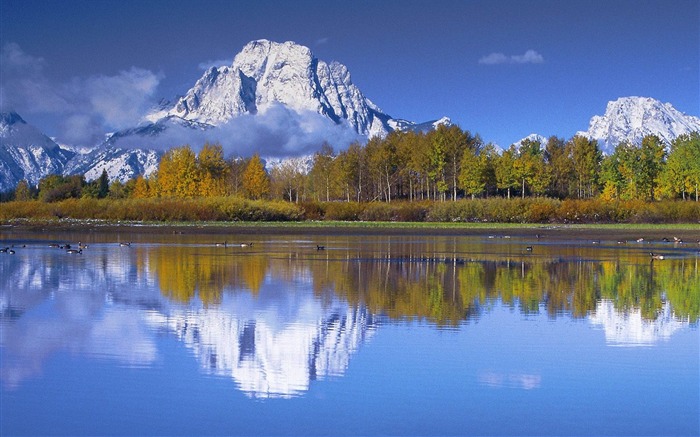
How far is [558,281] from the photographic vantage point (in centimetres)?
2680

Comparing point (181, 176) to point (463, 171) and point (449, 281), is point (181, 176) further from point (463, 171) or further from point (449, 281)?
point (449, 281)

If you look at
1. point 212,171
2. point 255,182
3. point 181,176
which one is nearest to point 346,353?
point 181,176

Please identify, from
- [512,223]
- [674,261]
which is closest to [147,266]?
[674,261]

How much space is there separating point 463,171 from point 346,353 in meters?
83.1

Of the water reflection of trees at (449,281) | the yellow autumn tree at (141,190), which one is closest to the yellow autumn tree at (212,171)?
the yellow autumn tree at (141,190)

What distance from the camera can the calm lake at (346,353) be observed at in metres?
10.6

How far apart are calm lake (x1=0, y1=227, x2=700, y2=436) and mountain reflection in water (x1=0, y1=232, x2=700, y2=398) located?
3.0 inches

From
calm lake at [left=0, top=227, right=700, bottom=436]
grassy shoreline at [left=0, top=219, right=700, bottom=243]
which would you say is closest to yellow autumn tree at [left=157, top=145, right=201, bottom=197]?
grassy shoreline at [left=0, top=219, right=700, bottom=243]

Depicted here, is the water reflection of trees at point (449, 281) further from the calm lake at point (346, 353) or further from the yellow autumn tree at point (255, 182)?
the yellow autumn tree at point (255, 182)

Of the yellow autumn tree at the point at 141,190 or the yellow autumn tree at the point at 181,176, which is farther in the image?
the yellow autumn tree at the point at 141,190

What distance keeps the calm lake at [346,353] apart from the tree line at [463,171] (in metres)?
69.3

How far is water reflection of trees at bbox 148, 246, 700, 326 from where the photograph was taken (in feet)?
68.1

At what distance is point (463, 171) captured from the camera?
96.0m

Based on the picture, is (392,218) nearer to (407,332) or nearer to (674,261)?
(674,261)
